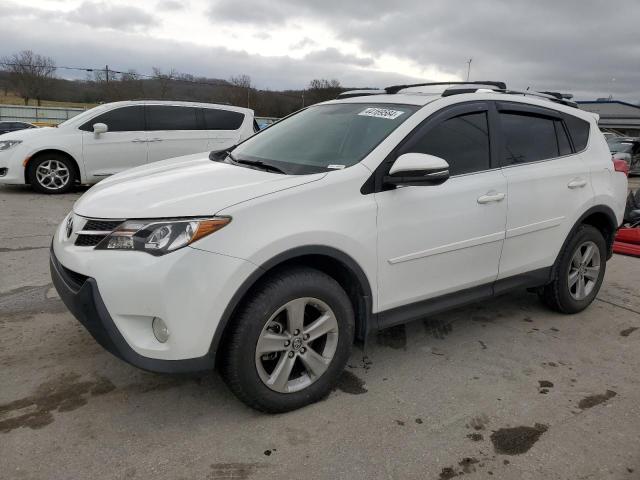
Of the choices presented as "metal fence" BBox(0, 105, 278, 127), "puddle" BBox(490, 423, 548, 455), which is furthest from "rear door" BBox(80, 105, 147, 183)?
"metal fence" BBox(0, 105, 278, 127)

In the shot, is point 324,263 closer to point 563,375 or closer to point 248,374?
point 248,374

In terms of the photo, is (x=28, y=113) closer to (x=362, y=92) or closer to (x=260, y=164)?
(x=362, y=92)

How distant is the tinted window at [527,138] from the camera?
3650mm

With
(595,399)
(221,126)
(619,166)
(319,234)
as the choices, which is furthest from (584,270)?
(221,126)

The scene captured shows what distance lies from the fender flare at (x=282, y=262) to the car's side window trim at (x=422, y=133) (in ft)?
1.29

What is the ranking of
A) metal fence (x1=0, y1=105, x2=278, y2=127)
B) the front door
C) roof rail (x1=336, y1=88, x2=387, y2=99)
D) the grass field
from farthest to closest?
the grass field
metal fence (x1=0, y1=105, x2=278, y2=127)
roof rail (x1=336, y1=88, x2=387, y2=99)
the front door

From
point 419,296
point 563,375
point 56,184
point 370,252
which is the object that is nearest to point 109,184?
point 370,252

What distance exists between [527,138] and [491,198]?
29.0 inches

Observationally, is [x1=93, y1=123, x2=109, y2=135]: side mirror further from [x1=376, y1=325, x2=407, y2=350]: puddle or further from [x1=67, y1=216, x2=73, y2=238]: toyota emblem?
[x1=376, y1=325, x2=407, y2=350]: puddle

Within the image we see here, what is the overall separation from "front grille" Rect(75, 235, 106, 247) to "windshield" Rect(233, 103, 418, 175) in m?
1.06

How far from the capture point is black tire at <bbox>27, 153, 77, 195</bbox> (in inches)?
353

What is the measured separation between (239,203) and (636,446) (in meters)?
2.29

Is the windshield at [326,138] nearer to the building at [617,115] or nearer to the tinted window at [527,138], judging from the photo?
the tinted window at [527,138]

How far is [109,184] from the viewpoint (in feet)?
10.4
